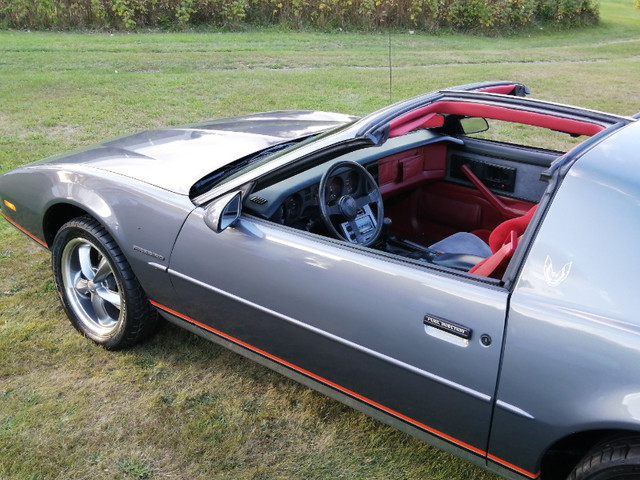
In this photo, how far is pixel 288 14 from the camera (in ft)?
46.8

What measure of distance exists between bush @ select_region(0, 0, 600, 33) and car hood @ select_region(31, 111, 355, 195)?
10.4 meters

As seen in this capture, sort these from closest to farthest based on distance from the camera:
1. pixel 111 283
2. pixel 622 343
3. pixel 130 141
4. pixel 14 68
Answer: pixel 622 343
pixel 111 283
pixel 130 141
pixel 14 68

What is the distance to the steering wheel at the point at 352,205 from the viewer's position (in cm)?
292

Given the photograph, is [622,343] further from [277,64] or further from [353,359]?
[277,64]

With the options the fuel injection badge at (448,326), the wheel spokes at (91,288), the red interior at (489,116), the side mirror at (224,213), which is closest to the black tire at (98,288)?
the wheel spokes at (91,288)

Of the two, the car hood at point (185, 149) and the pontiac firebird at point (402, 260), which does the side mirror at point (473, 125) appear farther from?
the car hood at point (185, 149)

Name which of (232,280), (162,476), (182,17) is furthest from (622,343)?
(182,17)

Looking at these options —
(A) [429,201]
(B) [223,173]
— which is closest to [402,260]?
(B) [223,173]

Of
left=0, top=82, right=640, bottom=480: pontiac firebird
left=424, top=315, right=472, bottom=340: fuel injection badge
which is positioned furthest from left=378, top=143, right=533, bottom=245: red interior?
left=424, top=315, right=472, bottom=340: fuel injection badge

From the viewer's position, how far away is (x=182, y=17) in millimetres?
13461

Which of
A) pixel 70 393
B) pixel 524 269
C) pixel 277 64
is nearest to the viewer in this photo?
pixel 524 269

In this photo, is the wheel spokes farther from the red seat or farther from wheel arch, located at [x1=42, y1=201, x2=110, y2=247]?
the red seat

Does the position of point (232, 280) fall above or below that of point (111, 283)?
A: above

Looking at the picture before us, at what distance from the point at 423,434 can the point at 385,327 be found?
0.45 metres
